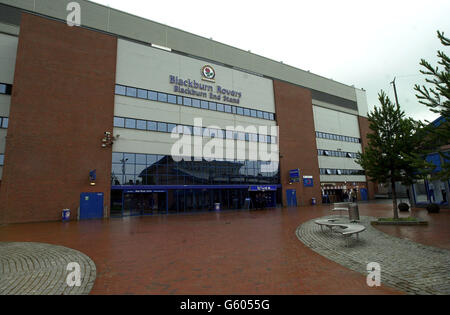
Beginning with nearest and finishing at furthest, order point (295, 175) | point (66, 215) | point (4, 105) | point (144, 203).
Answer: point (66, 215)
point (4, 105)
point (144, 203)
point (295, 175)

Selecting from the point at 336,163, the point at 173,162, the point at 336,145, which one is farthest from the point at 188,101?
the point at 336,145

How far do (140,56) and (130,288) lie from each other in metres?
24.6

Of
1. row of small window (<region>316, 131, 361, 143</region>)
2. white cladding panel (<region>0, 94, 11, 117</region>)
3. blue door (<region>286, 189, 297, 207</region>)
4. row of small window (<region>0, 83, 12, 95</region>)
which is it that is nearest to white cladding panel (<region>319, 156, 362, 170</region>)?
row of small window (<region>316, 131, 361, 143</region>)

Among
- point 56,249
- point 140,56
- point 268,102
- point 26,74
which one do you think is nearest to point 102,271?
point 56,249

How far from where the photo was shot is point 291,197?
31.3 m

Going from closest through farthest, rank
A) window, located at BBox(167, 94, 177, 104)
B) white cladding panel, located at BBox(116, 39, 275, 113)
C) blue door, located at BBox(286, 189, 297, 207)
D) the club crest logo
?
white cladding panel, located at BBox(116, 39, 275, 113), window, located at BBox(167, 94, 177, 104), the club crest logo, blue door, located at BBox(286, 189, 297, 207)

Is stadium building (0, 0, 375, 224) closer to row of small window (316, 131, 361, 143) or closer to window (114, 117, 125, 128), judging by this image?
window (114, 117, 125, 128)

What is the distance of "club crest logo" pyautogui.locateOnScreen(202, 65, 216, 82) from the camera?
91.7 ft

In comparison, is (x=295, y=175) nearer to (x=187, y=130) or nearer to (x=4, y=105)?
(x=187, y=130)

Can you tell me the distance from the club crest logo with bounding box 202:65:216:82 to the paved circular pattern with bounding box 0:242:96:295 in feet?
76.3

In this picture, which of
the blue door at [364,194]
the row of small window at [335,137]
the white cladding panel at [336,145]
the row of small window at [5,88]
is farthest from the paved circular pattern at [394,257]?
the blue door at [364,194]

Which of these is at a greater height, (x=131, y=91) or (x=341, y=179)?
(x=131, y=91)

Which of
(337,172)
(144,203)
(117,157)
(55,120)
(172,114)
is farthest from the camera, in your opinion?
(337,172)

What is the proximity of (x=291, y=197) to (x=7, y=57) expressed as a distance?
32.3m
